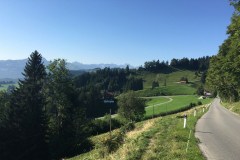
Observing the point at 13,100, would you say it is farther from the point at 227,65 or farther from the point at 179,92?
the point at 179,92

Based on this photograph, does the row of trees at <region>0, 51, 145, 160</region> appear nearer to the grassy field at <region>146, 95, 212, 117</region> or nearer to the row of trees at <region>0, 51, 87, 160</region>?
the row of trees at <region>0, 51, 87, 160</region>

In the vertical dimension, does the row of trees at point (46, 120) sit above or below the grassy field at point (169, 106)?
above

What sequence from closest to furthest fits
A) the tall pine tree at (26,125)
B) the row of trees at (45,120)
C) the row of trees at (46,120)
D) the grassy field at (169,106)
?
the tall pine tree at (26,125) → the row of trees at (46,120) → the row of trees at (45,120) → the grassy field at (169,106)

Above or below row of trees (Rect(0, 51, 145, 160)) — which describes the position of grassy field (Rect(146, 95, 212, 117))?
below

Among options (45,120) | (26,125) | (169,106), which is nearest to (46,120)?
(45,120)

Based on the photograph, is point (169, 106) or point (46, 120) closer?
point (46, 120)

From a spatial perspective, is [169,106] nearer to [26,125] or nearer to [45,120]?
[45,120]

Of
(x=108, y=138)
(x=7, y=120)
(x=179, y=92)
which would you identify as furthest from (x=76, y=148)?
(x=179, y=92)

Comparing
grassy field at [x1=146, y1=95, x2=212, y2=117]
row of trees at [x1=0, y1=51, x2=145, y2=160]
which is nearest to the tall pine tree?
row of trees at [x1=0, y1=51, x2=145, y2=160]

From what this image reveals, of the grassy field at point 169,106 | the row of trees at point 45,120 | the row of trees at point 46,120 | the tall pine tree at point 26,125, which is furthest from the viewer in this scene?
the grassy field at point 169,106

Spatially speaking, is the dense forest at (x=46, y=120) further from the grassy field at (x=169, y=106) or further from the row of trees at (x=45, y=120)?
the grassy field at (x=169, y=106)

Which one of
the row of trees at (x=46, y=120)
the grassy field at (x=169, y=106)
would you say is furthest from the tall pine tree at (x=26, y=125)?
the grassy field at (x=169, y=106)

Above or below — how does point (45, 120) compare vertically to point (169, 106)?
above

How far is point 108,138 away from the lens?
1731 centimetres
